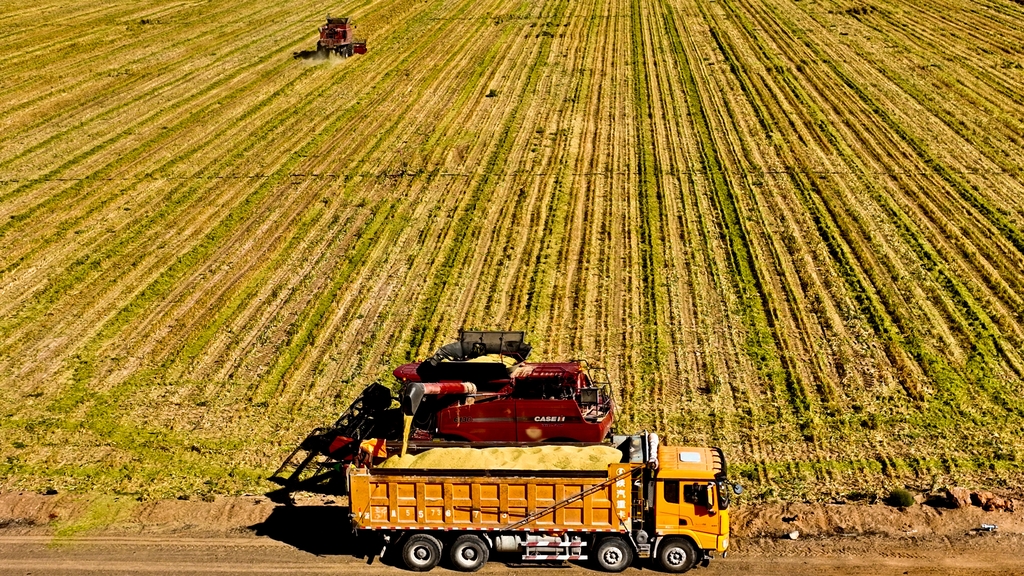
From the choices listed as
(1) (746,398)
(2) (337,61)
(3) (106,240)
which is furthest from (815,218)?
(2) (337,61)

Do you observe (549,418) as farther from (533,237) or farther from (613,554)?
(533,237)

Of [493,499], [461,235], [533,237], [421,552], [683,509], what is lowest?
[533,237]

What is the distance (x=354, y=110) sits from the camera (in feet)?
125

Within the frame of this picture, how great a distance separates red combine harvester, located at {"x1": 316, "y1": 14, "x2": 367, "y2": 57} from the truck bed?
32.7 m

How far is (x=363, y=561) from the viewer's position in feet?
50.2

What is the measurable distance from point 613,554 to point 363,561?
3.99 m

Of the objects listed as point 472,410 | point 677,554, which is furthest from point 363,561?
point 677,554

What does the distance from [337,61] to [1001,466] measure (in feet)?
113

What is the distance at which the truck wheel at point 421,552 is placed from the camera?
1484 centimetres

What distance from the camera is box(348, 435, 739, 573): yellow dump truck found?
1448 cm

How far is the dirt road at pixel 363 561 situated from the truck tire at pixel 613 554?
274mm

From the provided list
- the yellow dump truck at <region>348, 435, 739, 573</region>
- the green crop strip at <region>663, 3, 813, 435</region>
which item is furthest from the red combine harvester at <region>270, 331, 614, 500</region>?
the green crop strip at <region>663, 3, 813, 435</region>

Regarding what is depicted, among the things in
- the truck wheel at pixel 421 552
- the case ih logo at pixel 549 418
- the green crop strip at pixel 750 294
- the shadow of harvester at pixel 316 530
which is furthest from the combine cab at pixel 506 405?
the green crop strip at pixel 750 294

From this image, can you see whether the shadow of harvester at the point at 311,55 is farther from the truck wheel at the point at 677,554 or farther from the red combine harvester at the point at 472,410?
the truck wheel at the point at 677,554
